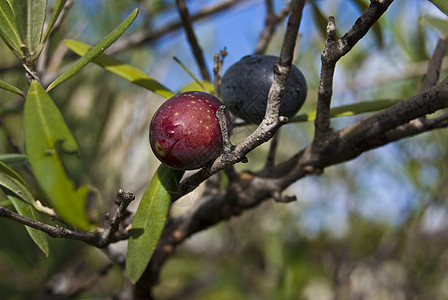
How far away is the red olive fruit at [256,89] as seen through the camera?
0.63 m

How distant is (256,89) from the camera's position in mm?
638

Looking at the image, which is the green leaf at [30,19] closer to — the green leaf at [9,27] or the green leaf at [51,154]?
the green leaf at [9,27]

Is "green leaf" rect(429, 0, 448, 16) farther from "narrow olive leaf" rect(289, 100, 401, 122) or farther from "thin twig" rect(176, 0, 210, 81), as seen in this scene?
"thin twig" rect(176, 0, 210, 81)

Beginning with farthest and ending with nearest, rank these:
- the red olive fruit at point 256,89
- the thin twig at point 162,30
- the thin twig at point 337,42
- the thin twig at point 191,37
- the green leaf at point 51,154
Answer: the thin twig at point 162,30 → the thin twig at point 191,37 → the red olive fruit at point 256,89 → the thin twig at point 337,42 → the green leaf at point 51,154

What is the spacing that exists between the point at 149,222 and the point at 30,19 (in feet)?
0.95

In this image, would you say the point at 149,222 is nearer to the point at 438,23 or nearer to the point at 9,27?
the point at 9,27

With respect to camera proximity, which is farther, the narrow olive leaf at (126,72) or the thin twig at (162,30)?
the thin twig at (162,30)

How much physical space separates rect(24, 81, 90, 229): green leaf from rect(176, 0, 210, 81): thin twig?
45 centimetres

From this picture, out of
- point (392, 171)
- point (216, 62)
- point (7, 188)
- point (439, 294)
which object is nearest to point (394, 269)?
point (439, 294)

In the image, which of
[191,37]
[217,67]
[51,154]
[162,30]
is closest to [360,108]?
[217,67]

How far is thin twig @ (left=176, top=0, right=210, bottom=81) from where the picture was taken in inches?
32.2

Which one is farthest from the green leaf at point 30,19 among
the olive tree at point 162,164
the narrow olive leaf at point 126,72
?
the narrow olive leaf at point 126,72

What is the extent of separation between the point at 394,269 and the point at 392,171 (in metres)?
1.19

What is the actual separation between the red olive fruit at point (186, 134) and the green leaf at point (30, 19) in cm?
18
